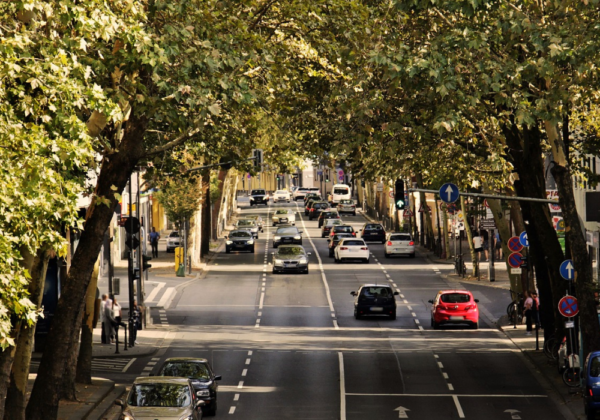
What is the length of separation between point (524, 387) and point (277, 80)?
992 centimetres

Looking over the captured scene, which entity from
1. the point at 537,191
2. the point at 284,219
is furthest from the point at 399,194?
the point at 284,219

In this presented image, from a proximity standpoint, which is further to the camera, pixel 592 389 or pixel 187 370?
pixel 187 370

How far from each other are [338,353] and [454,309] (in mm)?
7379

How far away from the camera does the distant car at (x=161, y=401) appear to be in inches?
783

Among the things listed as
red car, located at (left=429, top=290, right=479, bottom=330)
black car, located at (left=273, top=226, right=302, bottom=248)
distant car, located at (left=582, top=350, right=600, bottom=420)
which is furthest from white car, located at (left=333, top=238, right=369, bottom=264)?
distant car, located at (left=582, top=350, right=600, bottom=420)

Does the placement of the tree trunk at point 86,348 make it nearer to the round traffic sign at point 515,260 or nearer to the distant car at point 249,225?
the round traffic sign at point 515,260

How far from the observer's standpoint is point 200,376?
23.7 metres

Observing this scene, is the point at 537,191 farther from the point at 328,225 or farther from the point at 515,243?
the point at 328,225

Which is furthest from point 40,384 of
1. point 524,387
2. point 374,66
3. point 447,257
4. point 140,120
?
point 447,257

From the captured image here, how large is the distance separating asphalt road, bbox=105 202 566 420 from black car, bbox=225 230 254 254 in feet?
45.0

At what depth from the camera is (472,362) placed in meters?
32.0

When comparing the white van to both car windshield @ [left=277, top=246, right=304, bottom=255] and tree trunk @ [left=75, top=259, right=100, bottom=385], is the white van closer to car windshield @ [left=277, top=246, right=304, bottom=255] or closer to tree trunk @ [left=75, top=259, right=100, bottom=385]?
car windshield @ [left=277, top=246, right=304, bottom=255]

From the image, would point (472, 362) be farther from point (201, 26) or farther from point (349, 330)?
point (201, 26)

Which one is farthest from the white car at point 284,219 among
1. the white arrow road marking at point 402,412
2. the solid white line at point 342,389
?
the white arrow road marking at point 402,412
